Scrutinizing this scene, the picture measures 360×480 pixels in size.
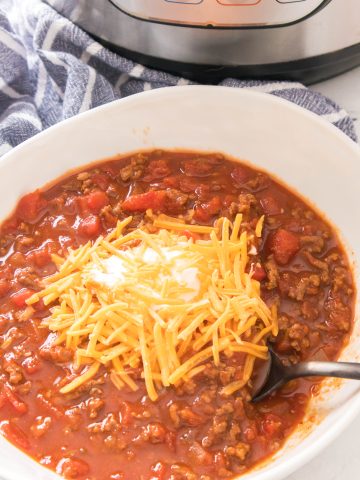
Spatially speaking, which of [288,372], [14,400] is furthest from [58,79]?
[288,372]

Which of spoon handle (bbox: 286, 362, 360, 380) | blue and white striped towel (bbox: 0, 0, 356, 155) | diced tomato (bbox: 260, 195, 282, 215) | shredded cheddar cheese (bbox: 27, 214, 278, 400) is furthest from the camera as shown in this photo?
blue and white striped towel (bbox: 0, 0, 356, 155)

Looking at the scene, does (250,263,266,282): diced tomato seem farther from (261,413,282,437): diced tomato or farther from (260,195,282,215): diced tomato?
(261,413,282,437): diced tomato

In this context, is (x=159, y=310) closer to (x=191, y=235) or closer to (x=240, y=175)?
(x=191, y=235)

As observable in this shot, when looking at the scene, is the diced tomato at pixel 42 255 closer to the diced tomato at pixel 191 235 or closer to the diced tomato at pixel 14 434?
the diced tomato at pixel 191 235

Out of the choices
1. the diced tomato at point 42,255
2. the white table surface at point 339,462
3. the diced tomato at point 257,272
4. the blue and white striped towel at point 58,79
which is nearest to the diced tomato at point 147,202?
the diced tomato at point 42,255

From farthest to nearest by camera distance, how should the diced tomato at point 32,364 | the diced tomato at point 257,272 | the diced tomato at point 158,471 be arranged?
the diced tomato at point 257,272
the diced tomato at point 32,364
the diced tomato at point 158,471

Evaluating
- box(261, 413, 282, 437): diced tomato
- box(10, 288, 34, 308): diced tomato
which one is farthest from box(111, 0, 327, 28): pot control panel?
box(261, 413, 282, 437): diced tomato
